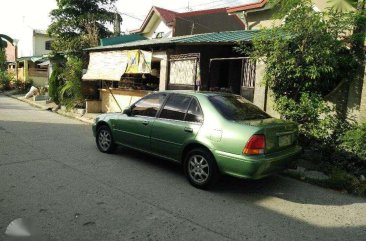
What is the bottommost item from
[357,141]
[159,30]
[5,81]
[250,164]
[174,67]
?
[250,164]

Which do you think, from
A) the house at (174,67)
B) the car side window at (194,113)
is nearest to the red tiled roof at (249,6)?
the house at (174,67)

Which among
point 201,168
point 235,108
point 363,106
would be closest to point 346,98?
point 363,106

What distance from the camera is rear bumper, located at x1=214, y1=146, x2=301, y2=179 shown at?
4598 mm

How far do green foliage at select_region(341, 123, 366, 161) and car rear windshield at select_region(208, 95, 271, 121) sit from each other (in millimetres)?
1918

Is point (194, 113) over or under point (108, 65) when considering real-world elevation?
under

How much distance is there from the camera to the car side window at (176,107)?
5630 millimetres

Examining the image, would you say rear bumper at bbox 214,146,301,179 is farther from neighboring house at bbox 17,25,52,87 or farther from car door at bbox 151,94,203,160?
neighboring house at bbox 17,25,52,87

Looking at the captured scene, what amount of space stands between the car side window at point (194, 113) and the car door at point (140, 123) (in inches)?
30.1

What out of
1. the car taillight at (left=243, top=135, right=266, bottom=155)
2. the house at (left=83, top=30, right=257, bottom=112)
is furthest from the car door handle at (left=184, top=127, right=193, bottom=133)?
the house at (left=83, top=30, right=257, bottom=112)

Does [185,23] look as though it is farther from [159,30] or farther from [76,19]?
[76,19]

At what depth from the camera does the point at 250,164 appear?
4.57 m

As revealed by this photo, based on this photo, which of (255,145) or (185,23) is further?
(185,23)

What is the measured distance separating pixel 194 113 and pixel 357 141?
3.30 metres

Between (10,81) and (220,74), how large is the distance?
2468 cm
